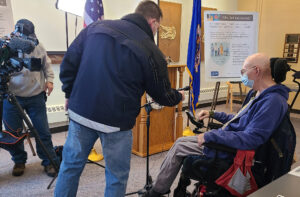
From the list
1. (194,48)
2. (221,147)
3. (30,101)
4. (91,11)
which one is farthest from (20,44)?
(194,48)

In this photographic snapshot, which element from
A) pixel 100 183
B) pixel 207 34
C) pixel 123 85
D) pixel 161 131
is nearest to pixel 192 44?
pixel 207 34

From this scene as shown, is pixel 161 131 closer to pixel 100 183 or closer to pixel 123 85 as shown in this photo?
pixel 100 183

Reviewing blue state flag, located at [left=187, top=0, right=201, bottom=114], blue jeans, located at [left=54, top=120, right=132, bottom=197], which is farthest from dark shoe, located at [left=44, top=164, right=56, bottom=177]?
blue state flag, located at [left=187, top=0, right=201, bottom=114]

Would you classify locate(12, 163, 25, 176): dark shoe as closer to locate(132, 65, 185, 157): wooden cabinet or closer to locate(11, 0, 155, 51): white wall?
locate(132, 65, 185, 157): wooden cabinet

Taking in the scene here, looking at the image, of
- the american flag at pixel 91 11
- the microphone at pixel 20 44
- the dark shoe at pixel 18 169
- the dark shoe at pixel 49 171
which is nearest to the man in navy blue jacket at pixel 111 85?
the microphone at pixel 20 44

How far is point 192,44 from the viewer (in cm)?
A: 338

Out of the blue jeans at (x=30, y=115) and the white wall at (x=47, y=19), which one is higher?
the white wall at (x=47, y=19)

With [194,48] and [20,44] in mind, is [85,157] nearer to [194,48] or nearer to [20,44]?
[20,44]

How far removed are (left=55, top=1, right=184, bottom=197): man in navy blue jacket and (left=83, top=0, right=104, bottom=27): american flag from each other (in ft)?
4.53

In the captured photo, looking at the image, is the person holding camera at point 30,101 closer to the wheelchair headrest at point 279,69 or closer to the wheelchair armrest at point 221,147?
the wheelchair armrest at point 221,147

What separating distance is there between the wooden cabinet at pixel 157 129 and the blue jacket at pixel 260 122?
4.75ft

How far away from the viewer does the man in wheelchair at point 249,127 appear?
1.41 meters

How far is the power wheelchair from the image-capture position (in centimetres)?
136

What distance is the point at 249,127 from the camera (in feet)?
4.78
